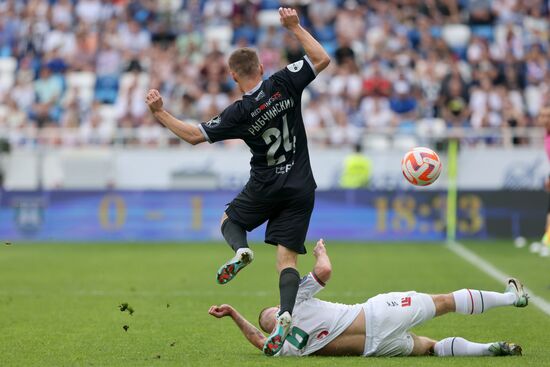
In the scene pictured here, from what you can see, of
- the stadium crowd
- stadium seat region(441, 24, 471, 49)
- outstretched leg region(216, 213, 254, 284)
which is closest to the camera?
outstretched leg region(216, 213, 254, 284)

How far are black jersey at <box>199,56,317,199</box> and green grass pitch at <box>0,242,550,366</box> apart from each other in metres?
1.32

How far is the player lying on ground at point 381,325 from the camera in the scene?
24.7ft

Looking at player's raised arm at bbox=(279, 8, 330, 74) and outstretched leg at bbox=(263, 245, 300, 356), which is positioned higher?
player's raised arm at bbox=(279, 8, 330, 74)

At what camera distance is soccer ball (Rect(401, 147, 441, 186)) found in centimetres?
933

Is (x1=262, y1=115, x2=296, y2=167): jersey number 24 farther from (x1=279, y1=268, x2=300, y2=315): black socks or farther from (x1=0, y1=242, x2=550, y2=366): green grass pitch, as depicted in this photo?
(x1=0, y1=242, x2=550, y2=366): green grass pitch

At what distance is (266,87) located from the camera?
8.38 m

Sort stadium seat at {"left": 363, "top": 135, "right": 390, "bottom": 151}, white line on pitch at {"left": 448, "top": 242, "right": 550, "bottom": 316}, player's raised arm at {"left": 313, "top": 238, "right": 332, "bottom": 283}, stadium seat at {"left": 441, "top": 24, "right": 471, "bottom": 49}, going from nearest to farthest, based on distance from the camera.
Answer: player's raised arm at {"left": 313, "top": 238, "right": 332, "bottom": 283}
white line on pitch at {"left": 448, "top": 242, "right": 550, "bottom": 316}
stadium seat at {"left": 363, "top": 135, "right": 390, "bottom": 151}
stadium seat at {"left": 441, "top": 24, "right": 471, "bottom": 49}

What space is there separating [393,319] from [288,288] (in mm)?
820

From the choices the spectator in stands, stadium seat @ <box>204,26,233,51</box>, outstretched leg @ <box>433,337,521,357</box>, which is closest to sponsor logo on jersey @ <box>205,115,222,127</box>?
outstretched leg @ <box>433,337,521,357</box>

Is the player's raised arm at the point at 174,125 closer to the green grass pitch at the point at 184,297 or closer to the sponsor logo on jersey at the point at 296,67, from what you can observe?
the sponsor logo on jersey at the point at 296,67

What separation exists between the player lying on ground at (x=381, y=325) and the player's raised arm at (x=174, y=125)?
4.66 feet

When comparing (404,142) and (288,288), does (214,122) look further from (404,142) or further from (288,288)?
(404,142)

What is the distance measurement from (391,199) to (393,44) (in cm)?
535

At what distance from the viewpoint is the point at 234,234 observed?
862cm
